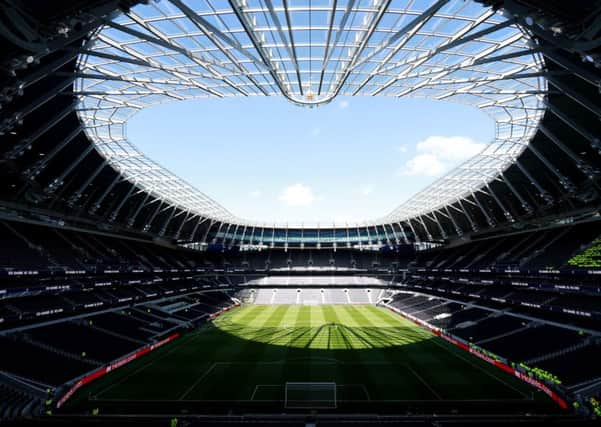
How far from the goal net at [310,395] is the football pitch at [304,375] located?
71 millimetres

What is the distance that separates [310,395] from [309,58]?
23907mm

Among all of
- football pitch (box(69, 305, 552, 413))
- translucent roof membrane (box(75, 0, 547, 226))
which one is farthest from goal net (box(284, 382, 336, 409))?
translucent roof membrane (box(75, 0, 547, 226))

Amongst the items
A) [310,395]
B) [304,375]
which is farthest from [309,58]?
[304,375]

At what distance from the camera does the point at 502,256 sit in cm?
4997

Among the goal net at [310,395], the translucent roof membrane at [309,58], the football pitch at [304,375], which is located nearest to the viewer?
the translucent roof membrane at [309,58]

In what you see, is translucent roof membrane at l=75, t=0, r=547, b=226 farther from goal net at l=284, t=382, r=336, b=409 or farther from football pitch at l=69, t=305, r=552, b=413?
goal net at l=284, t=382, r=336, b=409

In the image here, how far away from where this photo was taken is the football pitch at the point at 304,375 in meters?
24.1

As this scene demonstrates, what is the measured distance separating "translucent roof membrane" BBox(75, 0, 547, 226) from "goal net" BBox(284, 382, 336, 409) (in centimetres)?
2251

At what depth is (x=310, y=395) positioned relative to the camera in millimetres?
24938

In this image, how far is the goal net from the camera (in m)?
23.6

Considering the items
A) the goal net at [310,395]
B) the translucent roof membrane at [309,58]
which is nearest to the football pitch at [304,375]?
the goal net at [310,395]

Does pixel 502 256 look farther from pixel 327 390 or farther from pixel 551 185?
pixel 327 390

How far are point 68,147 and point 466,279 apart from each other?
54126 millimetres

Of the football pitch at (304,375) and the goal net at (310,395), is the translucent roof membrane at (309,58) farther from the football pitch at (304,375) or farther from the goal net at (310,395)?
the goal net at (310,395)
